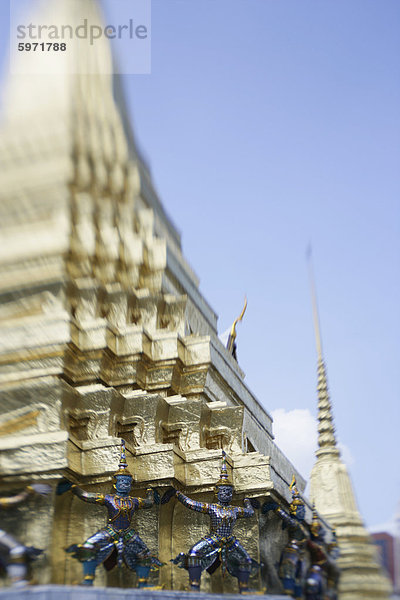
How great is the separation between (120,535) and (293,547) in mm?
2417

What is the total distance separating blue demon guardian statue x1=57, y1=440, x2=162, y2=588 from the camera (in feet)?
26.1

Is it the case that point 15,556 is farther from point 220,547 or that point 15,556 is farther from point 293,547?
point 293,547

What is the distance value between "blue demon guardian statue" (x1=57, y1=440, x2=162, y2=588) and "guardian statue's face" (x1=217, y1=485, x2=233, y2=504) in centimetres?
102

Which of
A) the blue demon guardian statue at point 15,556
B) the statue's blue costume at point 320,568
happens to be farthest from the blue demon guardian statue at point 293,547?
the blue demon guardian statue at point 15,556

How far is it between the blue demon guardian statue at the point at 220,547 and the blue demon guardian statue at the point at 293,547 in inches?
17.1

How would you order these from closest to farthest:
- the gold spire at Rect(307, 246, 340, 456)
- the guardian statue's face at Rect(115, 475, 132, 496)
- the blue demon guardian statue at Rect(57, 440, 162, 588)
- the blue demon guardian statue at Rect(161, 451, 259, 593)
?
the blue demon guardian statue at Rect(57, 440, 162, 588) < the guardian statue's face at Rect(115, 475, 132, 496) < the blue demon guardian statue at Rect(161, 451, 259, 593) < the gold spire at Rect(307, 246, 340, 456)

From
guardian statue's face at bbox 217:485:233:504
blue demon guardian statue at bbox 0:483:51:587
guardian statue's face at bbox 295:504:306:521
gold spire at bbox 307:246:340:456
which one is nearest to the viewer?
blue demon guardian statue at bbox 0:483:51:587

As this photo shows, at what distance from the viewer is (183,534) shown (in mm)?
9555

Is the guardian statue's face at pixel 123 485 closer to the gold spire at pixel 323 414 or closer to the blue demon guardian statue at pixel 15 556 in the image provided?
the blue demon guardian statue at pixel 15 556

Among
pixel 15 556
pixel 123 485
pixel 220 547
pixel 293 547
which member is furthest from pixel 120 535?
pixel 293 547

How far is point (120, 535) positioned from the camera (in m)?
8.14

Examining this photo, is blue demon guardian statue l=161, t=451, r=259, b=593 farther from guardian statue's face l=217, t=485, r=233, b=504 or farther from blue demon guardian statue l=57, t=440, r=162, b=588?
blue demon guardian statue l=57, t=440, r=162, b=588

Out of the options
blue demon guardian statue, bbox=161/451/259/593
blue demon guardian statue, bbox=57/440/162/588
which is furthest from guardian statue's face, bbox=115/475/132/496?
blue demon guardian statue, bbox=161/451/259/593

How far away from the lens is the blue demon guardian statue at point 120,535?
26.1 feet
